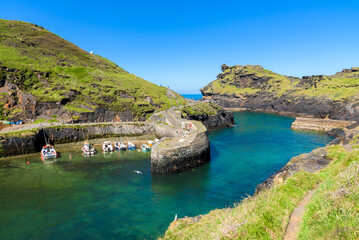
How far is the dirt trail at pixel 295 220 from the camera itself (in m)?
9.80

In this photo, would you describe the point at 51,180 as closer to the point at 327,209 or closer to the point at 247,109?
the point at 327,209

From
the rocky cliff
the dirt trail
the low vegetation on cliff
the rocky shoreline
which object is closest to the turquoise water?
the rocky shoreline

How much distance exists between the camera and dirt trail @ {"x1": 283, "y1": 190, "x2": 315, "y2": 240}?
32.1ft

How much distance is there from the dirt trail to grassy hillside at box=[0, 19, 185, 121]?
2549 inches

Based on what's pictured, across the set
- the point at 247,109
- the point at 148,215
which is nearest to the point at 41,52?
the point at 148,215

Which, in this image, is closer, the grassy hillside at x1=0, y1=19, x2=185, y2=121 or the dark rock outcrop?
the grassy hillside at x1=0, y1=19, x2=185, y2=121

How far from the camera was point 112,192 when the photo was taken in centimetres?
2939

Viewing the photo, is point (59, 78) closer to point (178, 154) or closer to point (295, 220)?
point (178, 154)

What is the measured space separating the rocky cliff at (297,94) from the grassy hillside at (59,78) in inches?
3158

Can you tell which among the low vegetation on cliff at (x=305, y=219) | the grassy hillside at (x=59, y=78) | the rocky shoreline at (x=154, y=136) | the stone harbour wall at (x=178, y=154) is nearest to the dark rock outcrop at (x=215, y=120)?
the rocky shoreline at (x=154, y=136)

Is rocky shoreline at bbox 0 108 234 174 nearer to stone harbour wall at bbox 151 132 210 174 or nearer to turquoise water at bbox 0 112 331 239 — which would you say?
stone harbour wall at bbox 151 132 210 174

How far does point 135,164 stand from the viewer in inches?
1623

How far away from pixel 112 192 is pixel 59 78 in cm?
6596

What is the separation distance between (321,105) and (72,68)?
12940 centimetres
